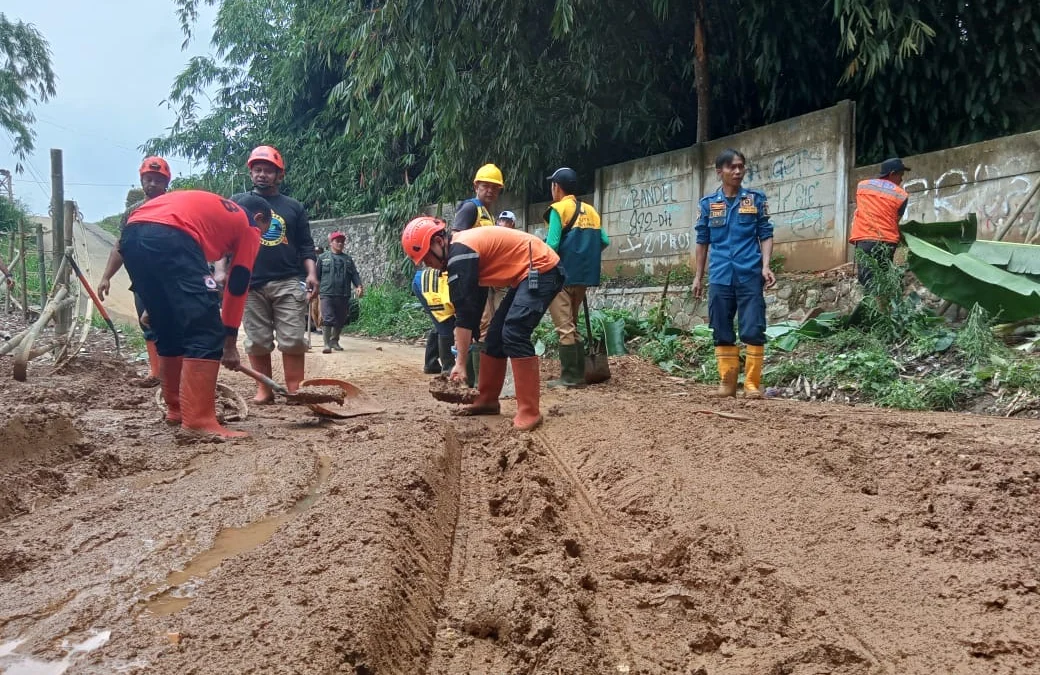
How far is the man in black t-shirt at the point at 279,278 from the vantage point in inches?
200

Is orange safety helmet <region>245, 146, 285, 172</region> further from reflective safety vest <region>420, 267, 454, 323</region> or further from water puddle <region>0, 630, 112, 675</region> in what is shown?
water puddle <region>0, 630, 112, 675</region>

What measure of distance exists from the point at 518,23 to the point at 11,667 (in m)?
9.21

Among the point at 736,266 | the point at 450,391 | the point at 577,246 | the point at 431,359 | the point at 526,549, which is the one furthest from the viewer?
the point at 431,359

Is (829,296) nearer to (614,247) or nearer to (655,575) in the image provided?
(614,247)

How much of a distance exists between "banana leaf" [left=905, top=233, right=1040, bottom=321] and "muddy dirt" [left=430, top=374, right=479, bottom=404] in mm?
3887

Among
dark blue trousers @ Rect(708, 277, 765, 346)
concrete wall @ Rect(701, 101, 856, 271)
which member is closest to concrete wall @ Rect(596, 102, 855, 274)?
concrete wall @ Rect(701, 101, 856, 271)

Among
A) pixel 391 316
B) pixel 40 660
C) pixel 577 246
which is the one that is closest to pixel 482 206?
pixel 577 246

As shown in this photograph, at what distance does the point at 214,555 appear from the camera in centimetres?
220

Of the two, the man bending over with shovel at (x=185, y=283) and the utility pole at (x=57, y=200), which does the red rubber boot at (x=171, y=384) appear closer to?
the man bending over with shovel at (x=185, y=283)

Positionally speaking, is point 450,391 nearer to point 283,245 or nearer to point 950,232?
point 283,245

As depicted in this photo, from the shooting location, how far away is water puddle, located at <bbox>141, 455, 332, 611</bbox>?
1.86m

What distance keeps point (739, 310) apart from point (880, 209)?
2.20 m

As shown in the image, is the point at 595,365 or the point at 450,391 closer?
the point at 450,391

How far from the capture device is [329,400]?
4531 millimetres
